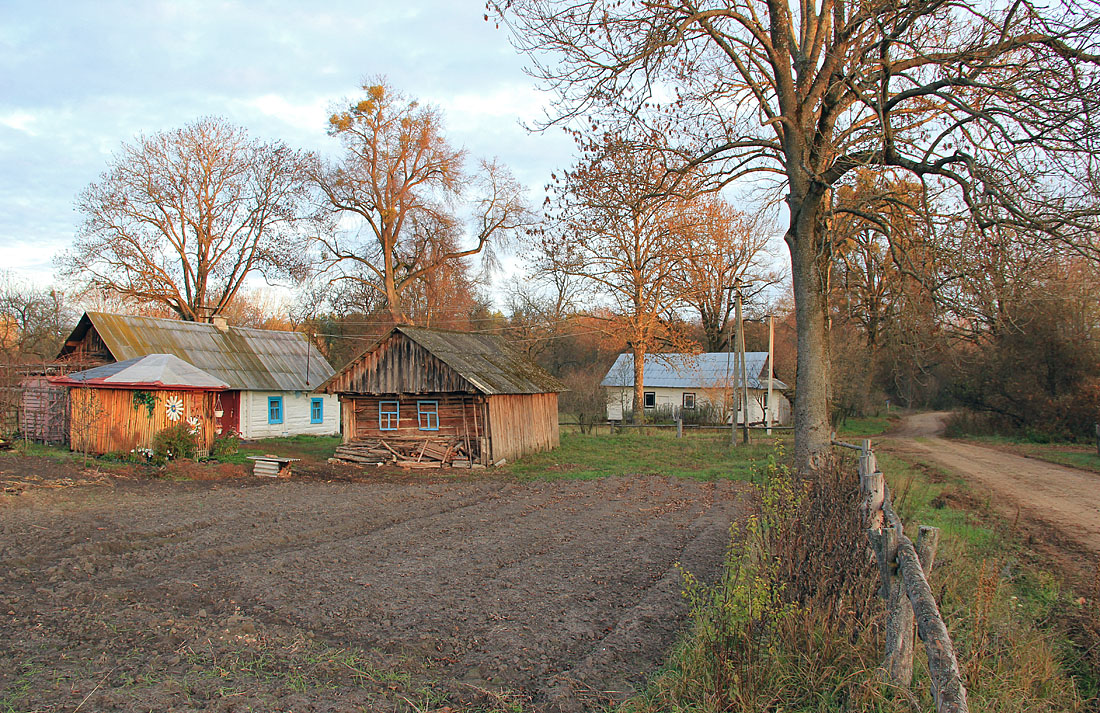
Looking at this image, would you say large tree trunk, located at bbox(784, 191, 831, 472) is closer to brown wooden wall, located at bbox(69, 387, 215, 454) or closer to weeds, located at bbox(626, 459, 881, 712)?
weeds, located at bbox(626, 459, 881, 712)

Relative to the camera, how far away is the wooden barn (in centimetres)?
1992

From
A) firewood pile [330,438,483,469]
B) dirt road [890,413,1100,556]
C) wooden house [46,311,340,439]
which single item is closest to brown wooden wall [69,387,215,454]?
firewood pile [330,438,483,469]

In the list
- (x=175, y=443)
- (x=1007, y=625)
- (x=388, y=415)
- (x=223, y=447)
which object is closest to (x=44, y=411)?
(x=223, y=447)

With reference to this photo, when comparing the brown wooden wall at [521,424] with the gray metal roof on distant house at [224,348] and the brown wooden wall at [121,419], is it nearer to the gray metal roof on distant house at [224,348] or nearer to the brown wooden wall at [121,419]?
the brown wooden wall at [121,419]

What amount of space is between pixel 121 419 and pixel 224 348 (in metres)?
9.84

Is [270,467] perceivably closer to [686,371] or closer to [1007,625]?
[1007,625]

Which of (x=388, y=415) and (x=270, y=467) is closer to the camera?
(x=270, y=467)

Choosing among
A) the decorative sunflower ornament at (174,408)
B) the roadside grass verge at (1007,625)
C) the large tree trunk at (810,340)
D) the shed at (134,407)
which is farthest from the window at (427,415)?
the roadside grass verge at (1007,625)

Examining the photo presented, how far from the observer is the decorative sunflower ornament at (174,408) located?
19125 mm

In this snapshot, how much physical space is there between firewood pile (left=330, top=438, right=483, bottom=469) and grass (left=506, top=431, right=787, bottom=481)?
63.0 inches

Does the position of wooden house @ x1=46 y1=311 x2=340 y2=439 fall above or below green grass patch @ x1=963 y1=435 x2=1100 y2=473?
above

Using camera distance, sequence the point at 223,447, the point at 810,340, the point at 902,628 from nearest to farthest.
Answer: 1. the point at 902,628
2. the point at 810,340
3. the point at 223,447

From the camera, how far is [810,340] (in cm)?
1160

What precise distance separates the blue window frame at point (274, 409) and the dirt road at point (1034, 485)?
25.7 metres
